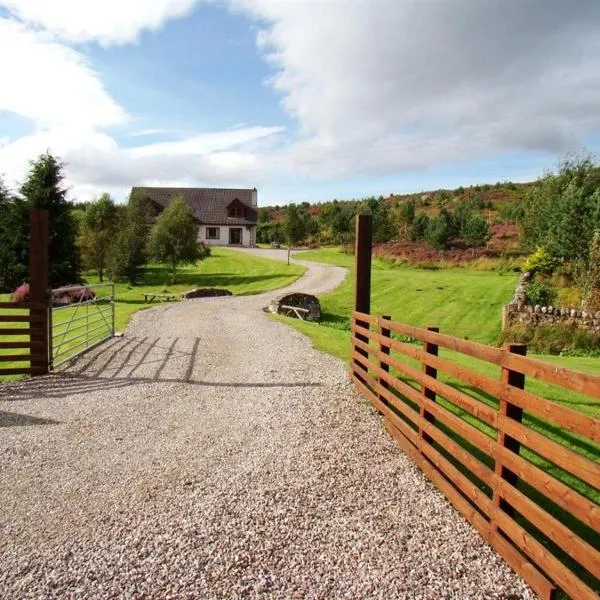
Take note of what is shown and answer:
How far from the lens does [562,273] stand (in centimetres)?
2619

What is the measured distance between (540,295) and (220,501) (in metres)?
19.6

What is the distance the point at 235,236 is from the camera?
5953 centimetres

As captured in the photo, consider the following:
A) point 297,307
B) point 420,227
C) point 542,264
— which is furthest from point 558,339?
point 420,227

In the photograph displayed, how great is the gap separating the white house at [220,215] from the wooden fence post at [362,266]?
166 feet

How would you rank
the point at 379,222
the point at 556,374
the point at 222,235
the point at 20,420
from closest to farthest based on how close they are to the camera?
the point at 556,374 < the point at 20,420 < the point at 379,222 < the point at 222,235

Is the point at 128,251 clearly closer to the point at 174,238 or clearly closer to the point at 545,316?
the point at 174,238

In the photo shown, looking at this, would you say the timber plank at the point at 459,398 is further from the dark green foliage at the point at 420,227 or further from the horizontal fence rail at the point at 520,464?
the dark green foliage at the point at 420,227

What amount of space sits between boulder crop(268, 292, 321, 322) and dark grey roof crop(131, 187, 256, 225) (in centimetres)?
3875

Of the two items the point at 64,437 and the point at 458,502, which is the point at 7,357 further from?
the point at 458,502

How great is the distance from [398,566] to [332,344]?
9756 mm

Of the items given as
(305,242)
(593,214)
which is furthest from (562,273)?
(305,242)

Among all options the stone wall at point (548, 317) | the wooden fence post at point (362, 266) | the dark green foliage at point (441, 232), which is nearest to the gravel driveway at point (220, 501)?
the wooden fence post at point (362, 266)

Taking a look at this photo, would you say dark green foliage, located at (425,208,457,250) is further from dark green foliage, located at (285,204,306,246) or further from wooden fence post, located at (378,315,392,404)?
wooden fence post, located at (378,315,392,404)

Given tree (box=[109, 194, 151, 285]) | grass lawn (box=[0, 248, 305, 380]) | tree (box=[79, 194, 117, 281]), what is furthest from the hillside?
tree (box=[79, 194, 117, 281])
